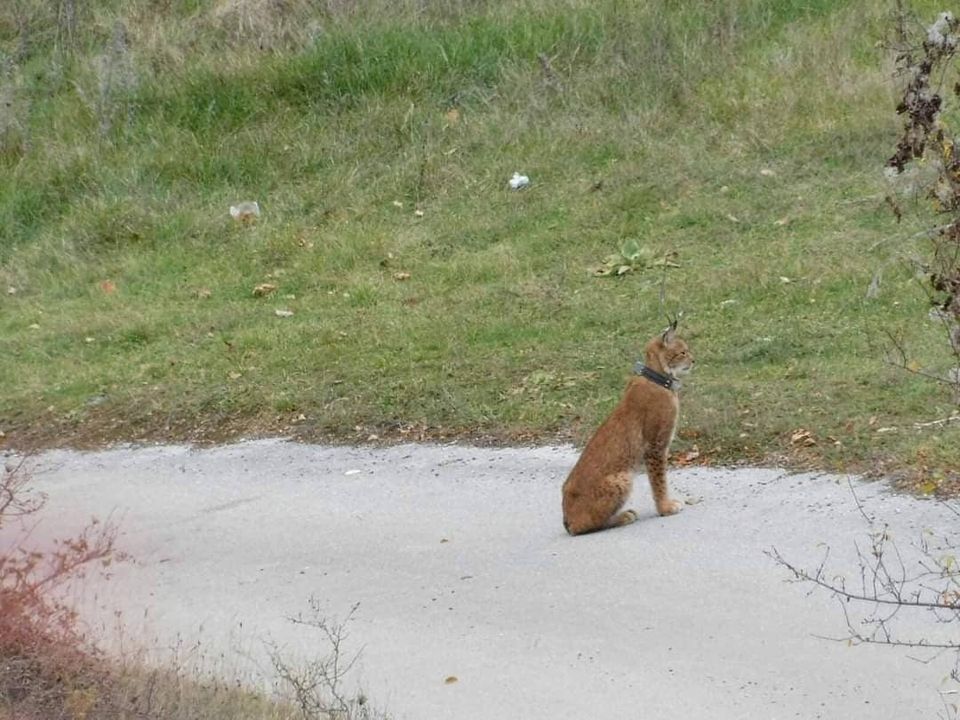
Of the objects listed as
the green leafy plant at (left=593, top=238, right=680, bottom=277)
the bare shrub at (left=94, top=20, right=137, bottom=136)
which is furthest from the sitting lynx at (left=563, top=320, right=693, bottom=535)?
the bare shrub at (left=94, top=20, right=137, bottom=136)

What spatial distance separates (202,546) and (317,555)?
800mm

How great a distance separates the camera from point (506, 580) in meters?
7.18

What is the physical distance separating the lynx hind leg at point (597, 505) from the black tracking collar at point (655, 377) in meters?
0.63

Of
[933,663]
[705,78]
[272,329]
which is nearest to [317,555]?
[933,663]

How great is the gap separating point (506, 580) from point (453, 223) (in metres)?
7.23

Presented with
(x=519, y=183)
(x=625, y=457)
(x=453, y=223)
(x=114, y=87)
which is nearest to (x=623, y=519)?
(x=625, y=457)

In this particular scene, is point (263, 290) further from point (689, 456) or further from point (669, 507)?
point (669, 507)

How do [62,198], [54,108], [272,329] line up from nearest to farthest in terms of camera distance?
1. [272,329]
2. [62,198]
3. [54,108]

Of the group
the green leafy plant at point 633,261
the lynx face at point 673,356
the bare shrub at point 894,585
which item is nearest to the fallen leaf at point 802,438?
the lynx face at point 673,356

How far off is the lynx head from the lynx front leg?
538 millimetres

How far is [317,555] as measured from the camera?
26.0 ft

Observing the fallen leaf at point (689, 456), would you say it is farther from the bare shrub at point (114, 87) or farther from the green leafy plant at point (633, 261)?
the bare shrub at point (114, 87)

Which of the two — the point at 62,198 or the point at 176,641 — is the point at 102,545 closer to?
the point at 176,641

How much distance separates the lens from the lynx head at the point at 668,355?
7902 millimetres
